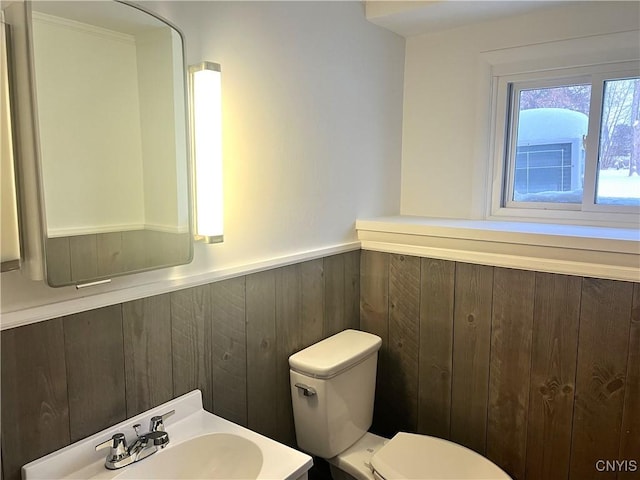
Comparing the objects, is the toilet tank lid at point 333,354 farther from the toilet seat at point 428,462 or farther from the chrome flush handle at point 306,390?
the toilet seat at point 428,462

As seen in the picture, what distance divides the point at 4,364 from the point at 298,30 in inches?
53.0

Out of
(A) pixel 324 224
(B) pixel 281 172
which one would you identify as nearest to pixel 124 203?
(B) pixel 281 172

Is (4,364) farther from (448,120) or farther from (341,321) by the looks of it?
(448,120)

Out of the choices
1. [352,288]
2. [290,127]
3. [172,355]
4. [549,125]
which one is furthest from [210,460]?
[549,125]

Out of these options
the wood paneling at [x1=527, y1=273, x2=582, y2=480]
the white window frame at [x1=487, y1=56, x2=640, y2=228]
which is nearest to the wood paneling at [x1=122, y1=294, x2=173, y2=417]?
the wood paneling at [x1=527, y1=273, x2=582, y2=480]

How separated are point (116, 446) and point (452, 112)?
1.86m

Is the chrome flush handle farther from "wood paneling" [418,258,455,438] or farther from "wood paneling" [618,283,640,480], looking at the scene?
"wood paneling" [618,283,640,480]

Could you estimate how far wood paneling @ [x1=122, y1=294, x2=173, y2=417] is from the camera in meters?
1.30

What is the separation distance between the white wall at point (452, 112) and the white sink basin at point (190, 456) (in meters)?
1.40

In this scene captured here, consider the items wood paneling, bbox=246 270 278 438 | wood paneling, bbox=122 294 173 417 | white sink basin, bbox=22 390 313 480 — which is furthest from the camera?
wood paneling, bbox=246 270 278 438

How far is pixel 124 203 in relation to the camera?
4.14 feet

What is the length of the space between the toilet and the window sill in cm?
45

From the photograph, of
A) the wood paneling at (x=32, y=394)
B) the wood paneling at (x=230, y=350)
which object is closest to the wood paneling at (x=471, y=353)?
the wood paneling at (x=230, y=350)

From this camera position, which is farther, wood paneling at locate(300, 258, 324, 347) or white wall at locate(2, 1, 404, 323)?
wood paneling at locate(300, 258, 324, 347)
